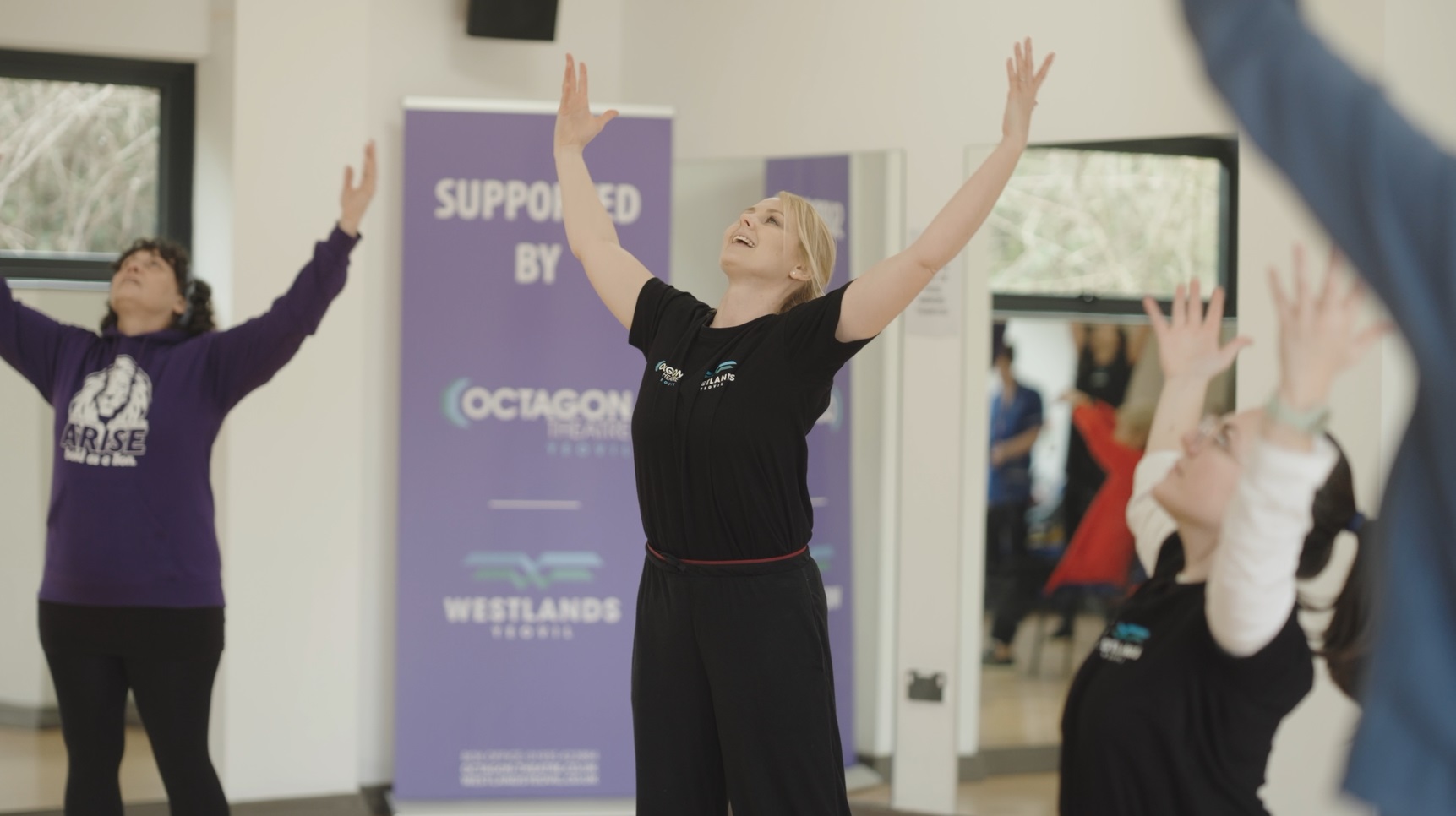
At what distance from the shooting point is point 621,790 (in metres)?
3.87

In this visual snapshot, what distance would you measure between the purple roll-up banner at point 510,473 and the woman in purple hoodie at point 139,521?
957 millimetres

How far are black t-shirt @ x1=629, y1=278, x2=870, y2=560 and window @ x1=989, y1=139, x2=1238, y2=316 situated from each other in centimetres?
176

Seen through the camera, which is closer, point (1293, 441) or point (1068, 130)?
point (1293, 441)

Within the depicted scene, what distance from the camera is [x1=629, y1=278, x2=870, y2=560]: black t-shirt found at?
206 cm

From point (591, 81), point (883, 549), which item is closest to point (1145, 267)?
point (883, 549)

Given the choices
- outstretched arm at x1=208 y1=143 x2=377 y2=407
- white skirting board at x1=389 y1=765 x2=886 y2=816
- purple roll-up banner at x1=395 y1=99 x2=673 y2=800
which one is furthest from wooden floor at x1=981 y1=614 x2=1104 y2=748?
outstretched arm at x1=208 y1=143 x2=377 y2=407

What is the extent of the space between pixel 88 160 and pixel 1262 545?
4028mm

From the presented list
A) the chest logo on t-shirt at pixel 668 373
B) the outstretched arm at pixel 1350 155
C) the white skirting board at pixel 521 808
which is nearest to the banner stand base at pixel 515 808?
the white skirting board at pixel 521 808

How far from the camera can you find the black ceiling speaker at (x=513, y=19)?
413 cm

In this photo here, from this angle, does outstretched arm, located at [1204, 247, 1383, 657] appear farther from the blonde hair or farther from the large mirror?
the large mirror

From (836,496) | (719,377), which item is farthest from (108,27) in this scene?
(719,377)

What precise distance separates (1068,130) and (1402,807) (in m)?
3.01

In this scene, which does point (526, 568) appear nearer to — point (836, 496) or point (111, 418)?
point (836, 496)

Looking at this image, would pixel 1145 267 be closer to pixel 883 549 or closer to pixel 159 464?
pixel 883 549
